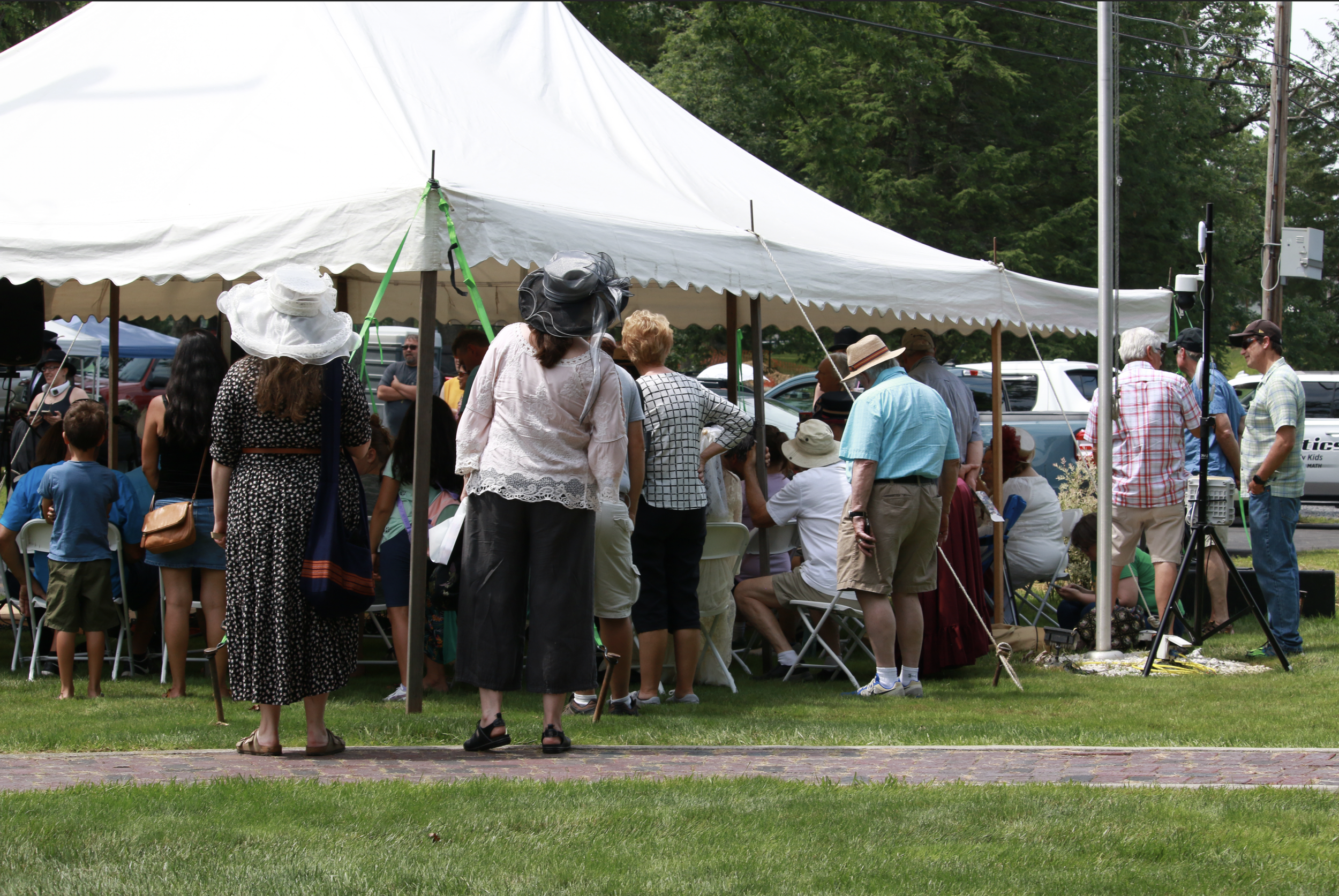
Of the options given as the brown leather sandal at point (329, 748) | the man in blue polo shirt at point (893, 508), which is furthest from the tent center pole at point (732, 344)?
the brown leather sandal at point (329, 748)

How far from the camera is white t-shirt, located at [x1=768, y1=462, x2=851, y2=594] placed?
24.3 ft

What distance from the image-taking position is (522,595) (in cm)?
518

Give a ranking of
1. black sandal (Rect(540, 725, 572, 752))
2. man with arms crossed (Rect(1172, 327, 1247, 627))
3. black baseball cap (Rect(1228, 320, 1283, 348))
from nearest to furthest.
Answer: black sandal (Rect(540, 725, 572, 752)), black baseball cap (Rect(1228, 320, 1283, 348)), man with arms crossed (Rect(1172, 327, 1247, 627))

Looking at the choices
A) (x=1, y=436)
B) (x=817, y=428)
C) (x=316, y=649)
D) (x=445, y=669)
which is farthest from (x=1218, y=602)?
(x=1, y=436)

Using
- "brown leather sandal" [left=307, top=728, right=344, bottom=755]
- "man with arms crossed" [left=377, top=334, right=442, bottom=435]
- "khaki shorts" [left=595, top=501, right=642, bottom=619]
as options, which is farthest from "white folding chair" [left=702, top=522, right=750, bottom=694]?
"man with arms crossed" [left=377, top=334, right=442, bottom=435]

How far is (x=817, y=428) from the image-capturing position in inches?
313

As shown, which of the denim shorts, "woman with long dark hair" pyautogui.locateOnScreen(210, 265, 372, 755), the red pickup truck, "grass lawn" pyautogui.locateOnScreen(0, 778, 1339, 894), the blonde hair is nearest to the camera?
"grass lawn" pyautogui.locateOnScreen(0, 778, 1339, 894)

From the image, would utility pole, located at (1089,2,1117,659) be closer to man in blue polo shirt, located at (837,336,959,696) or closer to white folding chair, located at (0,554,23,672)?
man in blue polo shirt, located at (837,336,959,696)

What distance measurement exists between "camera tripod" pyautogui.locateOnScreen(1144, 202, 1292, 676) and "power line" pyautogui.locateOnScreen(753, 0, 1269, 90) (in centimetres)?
1428

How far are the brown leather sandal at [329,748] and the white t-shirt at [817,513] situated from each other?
3004 mm

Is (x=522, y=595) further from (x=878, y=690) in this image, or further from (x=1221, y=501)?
(x=1221, y=501)

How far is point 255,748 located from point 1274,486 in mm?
5967

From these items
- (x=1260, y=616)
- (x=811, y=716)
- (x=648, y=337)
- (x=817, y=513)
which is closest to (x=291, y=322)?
(x=648, y=337)

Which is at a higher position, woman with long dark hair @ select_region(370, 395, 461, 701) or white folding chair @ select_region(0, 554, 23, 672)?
woman with long dark hair @ select_region(370, 395, 461, 701)
